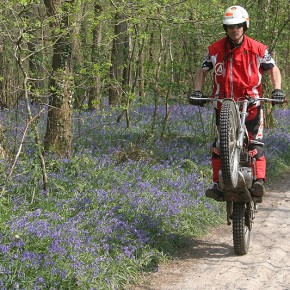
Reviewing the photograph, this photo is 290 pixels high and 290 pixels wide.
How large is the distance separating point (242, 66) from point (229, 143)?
1.12 metres

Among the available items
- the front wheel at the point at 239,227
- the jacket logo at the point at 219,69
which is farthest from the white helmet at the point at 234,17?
the front wheel at the point at 239,227

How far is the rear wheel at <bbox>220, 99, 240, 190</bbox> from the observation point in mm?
5469

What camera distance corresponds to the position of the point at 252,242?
7.02 metres

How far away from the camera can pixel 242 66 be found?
20.3 ft

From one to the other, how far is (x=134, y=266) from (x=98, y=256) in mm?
456

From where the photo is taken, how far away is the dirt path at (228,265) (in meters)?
5.56

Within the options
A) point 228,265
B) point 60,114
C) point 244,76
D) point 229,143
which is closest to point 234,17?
point 244,76

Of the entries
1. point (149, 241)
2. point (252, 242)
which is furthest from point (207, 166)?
point (149, 241)

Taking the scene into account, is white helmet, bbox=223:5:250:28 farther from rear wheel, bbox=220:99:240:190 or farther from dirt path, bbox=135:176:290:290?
dirt path, bbox=135:176:290:290

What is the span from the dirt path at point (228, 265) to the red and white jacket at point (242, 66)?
6.05ft

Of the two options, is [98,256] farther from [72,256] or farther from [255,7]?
[255,7]

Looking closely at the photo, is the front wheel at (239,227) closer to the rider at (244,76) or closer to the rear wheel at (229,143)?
the rider at (244,76)

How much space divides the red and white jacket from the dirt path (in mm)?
1843

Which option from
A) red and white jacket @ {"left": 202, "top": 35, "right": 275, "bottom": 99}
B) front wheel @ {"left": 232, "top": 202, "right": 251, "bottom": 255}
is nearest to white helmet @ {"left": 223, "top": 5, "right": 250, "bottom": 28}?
red and white jacket @ {"left": 202, "top": 35, "right": 275, "bottom": 99}
